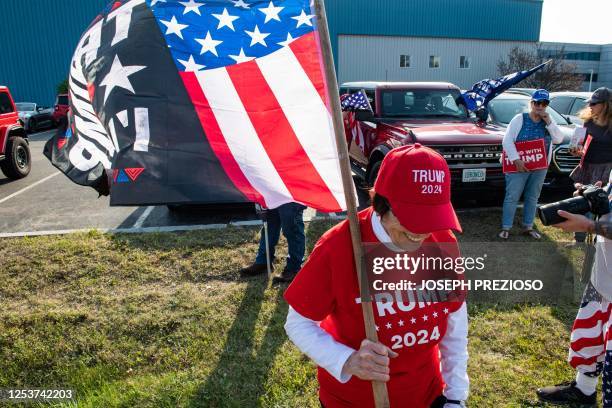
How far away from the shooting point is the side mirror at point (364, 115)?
716 cm

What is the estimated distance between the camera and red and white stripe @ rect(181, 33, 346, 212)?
2090mm

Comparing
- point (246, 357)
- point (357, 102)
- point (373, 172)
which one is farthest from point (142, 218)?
point (246, 357)

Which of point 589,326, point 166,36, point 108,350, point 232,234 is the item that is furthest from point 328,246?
point 232,234

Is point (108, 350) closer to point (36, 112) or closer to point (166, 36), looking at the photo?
point (166, 36)

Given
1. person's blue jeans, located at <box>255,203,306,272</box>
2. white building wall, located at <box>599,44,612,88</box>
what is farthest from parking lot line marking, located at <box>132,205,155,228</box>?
white building wall, located at <box>599,44,612,88</box>

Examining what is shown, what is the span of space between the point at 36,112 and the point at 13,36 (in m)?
12.5

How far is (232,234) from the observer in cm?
583

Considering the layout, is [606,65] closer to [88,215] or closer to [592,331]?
[88,215]

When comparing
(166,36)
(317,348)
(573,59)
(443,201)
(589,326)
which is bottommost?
(573,59)

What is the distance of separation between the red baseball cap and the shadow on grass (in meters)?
2.09

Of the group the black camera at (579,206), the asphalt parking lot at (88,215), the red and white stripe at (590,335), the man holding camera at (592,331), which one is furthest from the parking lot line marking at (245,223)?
the black camera at (579,206)

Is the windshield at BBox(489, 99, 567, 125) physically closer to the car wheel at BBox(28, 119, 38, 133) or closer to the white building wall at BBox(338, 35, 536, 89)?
the car wheel at BBox(28, 119, 38, 133)

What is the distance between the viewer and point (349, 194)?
5.24 ft

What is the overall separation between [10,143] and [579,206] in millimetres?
11509
